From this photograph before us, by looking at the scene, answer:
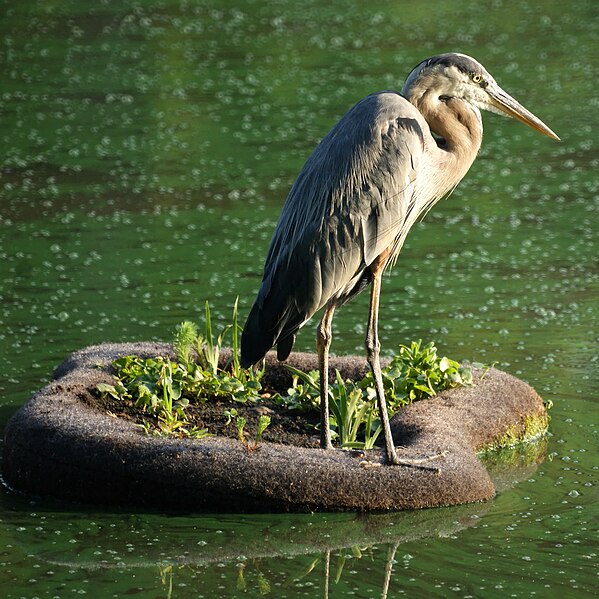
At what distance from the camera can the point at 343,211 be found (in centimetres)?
475

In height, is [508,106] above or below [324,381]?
above

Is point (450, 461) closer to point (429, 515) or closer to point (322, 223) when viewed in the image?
point (429, 515)

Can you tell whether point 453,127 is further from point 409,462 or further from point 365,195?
point 409,462

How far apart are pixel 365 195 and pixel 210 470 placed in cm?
120

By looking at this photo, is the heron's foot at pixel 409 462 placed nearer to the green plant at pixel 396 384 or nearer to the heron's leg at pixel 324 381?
the heron's leg at pixel 324 381

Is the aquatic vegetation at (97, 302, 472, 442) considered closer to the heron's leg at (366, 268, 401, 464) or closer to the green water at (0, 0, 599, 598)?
the heron's leg at (366, 268, 401, 464)

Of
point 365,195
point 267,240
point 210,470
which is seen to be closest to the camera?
point 210,470

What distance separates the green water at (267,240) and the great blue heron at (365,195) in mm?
660

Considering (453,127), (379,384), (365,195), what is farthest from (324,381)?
(453,127)

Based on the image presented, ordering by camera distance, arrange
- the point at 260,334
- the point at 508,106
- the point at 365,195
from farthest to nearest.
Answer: the point at 508,106
the point at 260,334
the point at 365,195

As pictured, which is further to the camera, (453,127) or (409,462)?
(453,127)

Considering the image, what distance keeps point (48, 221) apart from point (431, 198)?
515cm

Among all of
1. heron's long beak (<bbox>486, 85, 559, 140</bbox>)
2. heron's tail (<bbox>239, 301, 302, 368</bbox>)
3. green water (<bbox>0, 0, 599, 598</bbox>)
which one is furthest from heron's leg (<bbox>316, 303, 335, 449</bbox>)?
heron's long beak (<bbox>486, 85, 559, 140</bbox>)

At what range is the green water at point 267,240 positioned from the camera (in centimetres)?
418
